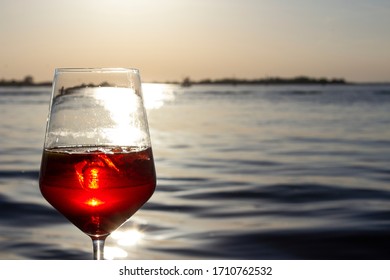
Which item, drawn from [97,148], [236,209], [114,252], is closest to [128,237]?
[114,252]

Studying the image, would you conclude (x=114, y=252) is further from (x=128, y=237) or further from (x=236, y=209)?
(x=236, y=209)

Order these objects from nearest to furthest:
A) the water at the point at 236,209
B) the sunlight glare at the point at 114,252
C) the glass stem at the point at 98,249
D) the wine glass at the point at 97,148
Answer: the glass stem at the point at 98,249, the wine glass at the point at 97,148, the sunlight glare at the point at 114,252, the water at the point at 236,209

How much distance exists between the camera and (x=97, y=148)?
167 cm

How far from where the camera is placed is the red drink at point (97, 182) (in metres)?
1.63

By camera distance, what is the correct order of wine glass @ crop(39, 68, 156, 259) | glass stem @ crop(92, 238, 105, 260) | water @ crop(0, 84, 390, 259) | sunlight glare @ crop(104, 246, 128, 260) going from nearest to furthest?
glass stem @ crop(92, 238, 105, 260) → wine glass @ crop(39, 68, 156, 259) → sunlight glare @ crop(104, 246, 128, 260) → water @ crop(0, 84, 390, 259)

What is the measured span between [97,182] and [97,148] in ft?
0.28

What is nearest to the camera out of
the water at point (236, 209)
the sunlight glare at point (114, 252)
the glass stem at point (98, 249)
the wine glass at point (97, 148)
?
the glass stem at point (98, 249)

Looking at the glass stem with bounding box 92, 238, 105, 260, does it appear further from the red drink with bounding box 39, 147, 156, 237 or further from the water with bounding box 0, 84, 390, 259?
the water with bounding box 0, 84, 390, 259

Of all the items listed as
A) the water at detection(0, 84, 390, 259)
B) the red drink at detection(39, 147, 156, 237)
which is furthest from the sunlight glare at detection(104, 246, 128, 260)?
the red drink at detection(39, 147, 156, 237)

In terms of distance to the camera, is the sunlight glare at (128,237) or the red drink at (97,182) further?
the sunlight glare at (128,237)

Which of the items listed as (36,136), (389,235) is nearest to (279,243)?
(389,235)

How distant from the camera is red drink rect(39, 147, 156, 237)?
163 centimetres

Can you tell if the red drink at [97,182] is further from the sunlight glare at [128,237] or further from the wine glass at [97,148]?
the sunlight glare at [128,237]

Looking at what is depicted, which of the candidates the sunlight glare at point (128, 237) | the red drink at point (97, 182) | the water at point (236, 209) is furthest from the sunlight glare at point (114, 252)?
the red drink at point (97, 182)
